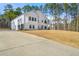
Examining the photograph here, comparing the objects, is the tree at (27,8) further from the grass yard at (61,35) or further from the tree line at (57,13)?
the grass yard at (61,35)

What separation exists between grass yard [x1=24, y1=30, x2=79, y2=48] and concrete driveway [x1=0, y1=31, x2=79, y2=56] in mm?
47

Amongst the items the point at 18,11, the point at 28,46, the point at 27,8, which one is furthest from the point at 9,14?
the point at 28,46

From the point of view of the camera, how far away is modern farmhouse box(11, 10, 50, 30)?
2.91 meters

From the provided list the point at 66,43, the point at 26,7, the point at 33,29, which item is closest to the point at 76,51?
the point at 66,43

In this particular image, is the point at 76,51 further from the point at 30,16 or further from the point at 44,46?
the point at 30,16

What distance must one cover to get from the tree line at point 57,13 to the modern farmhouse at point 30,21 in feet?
0.15

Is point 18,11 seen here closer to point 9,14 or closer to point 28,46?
point 9,14

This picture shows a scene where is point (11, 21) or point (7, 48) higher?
point (11, 21)

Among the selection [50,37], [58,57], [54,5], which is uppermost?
[54,5]

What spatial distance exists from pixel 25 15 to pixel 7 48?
44 centimetres

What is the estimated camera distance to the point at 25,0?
114 inches

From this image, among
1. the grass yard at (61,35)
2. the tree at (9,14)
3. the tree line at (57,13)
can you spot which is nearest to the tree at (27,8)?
the tree line at (57,13)

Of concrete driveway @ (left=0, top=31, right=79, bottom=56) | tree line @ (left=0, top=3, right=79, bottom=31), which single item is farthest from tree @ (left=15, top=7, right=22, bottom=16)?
concrete driveway @ (left=0, top=31, right=79, bottom=56)

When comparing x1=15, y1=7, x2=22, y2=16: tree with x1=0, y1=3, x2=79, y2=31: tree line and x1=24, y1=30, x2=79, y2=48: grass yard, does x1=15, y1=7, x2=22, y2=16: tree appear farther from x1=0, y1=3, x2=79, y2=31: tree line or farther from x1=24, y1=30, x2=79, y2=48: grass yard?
x1=24, y1=30, x2=79, y2=48: grass yard
